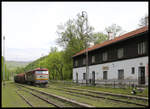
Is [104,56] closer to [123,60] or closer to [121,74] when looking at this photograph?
[121,74]

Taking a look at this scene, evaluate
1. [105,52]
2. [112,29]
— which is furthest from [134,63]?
[112,29]

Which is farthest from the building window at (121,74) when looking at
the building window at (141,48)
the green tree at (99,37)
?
the green tree at (99,37)

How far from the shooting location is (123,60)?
30375 millimetres

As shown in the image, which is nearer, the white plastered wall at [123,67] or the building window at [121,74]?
the white plastered wall at [123,67]

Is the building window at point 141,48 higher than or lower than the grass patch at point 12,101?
higher

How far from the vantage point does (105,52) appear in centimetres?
3572

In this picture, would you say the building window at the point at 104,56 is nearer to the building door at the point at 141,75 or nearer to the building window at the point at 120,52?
the building window at the point at 120,52

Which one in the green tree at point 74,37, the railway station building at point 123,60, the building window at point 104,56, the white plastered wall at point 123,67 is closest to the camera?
the railway station building at point 123,60

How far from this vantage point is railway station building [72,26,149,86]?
26.3m

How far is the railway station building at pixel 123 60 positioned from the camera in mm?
26297

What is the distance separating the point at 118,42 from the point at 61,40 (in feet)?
86.3

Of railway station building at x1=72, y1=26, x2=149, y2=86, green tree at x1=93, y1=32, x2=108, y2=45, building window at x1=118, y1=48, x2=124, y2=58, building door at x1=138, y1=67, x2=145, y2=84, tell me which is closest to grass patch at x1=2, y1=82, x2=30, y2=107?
building door at x1=138, y1=67, x2=145, y2=84

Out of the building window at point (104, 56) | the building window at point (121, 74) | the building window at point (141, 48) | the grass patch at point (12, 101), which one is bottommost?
the grass patch at point (12, 101)

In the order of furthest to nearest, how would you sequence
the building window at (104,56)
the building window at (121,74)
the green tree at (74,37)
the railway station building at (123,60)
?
the green tree at (74,37)
the building window at (104,56)
the building window at (121,74)
the railway station building at (123,60)
